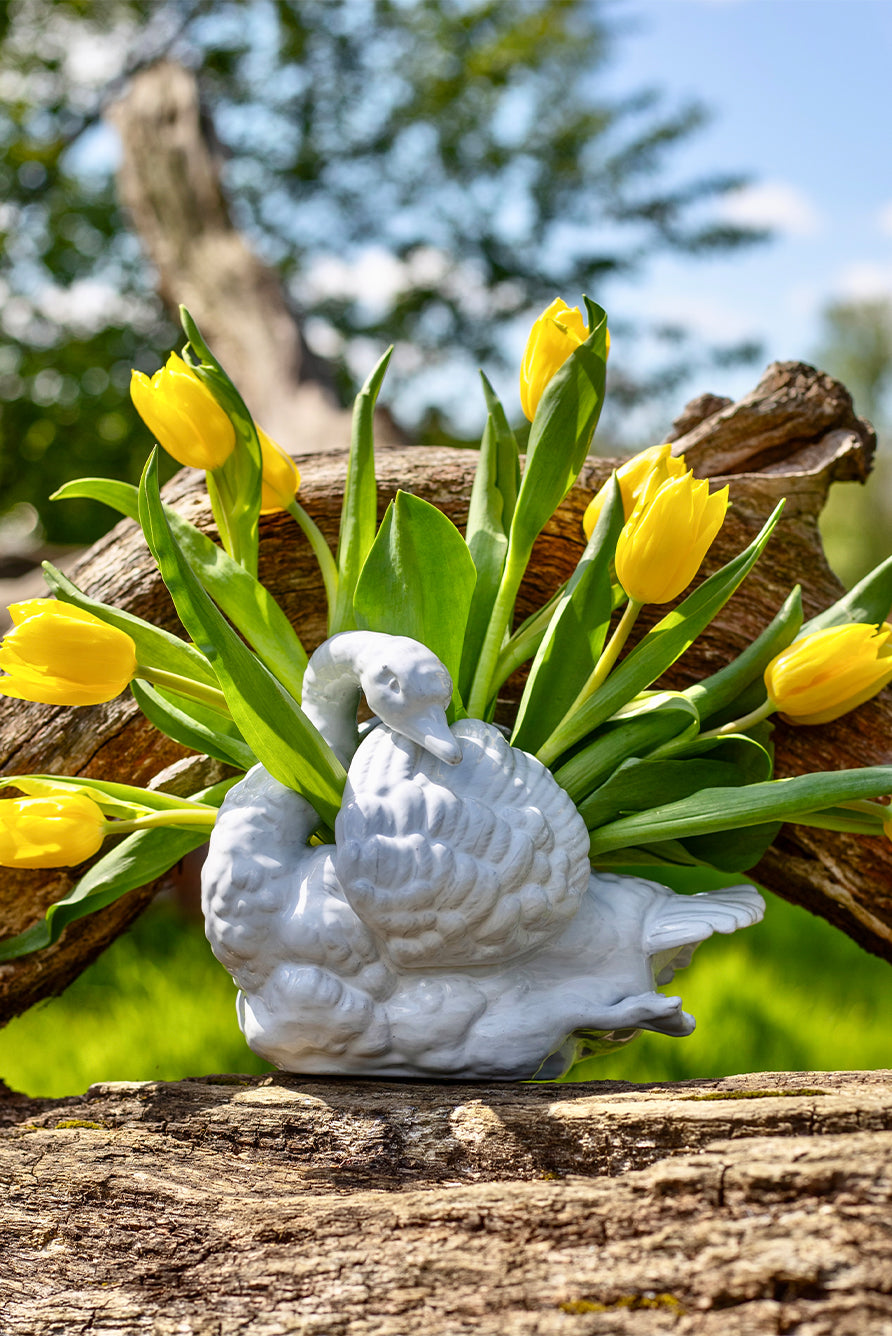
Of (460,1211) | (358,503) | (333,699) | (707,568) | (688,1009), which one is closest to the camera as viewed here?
(460,1211)

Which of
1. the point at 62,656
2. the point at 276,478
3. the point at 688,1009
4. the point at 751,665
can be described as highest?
the point at 276,478

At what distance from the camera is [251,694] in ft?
Answer: 2.58

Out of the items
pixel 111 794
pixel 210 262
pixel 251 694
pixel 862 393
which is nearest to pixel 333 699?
pixel 251 694

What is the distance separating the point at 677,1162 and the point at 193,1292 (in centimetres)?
32

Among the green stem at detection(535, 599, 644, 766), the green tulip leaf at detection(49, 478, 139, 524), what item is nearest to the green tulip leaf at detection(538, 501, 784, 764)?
the green stem at detection(535, 599, 644, 766)

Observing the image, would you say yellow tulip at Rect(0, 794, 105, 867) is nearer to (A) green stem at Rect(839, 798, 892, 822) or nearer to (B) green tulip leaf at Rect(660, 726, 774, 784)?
(B) green tulip leaf at Rect(660, 726, 774, 784)

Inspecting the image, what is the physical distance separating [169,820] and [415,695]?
0.88 feet

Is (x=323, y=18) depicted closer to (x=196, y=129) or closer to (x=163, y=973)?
(x=196, y=129)

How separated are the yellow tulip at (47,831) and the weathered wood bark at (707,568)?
253 mm

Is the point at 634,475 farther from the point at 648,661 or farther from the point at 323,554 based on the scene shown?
the point at 323,554

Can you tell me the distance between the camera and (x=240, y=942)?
817mm

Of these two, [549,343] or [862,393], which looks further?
[862,393]

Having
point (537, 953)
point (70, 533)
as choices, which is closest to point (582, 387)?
point (537, 953)

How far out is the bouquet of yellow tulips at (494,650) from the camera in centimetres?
83
